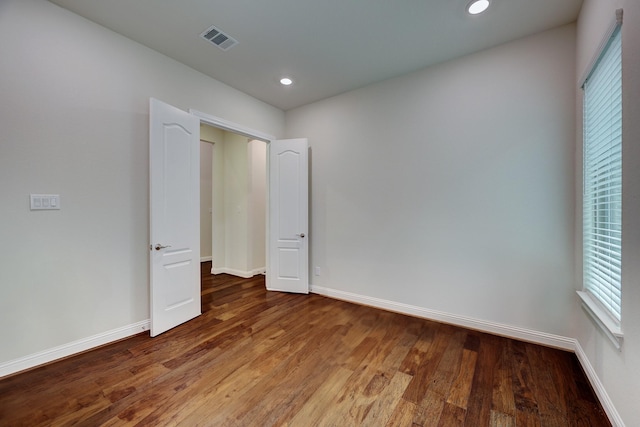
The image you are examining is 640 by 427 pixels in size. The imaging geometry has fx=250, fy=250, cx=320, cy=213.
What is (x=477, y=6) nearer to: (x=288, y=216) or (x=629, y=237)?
(x=629, y=237)

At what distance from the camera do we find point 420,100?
9.54 ft

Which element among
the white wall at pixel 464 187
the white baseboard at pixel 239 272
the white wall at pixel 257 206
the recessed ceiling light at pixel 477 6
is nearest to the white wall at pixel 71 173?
the white wall at pixel 257 206

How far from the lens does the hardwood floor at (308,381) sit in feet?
4.90

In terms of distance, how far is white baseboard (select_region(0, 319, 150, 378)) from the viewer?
1847 mm

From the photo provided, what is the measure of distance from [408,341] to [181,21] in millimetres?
3541

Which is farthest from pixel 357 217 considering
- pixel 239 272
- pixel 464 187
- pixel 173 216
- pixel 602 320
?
pixel 239 272

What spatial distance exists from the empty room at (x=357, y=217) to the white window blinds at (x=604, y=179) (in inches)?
0.9

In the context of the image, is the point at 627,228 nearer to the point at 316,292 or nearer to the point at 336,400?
the point at 336,400

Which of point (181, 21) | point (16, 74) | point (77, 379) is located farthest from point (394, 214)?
point (16, 74)

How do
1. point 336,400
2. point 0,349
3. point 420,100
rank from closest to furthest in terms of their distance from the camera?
1. point 336,400
2. point 0,349
3. point 420,100

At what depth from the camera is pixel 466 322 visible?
2.64 metres

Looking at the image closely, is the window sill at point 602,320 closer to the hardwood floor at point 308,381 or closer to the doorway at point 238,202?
the hardwood floor at point 308,381

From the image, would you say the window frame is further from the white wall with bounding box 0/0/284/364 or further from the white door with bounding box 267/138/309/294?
the white wall with bounding box 0/0/284/364

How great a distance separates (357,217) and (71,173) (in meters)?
2.92
